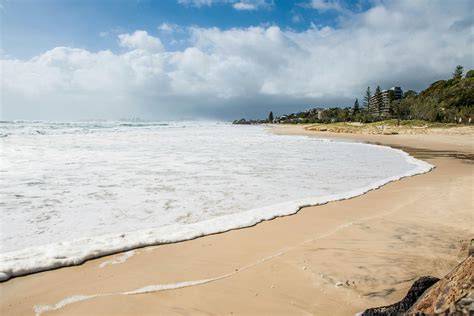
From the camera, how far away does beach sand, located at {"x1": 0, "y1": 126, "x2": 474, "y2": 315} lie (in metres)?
2.64

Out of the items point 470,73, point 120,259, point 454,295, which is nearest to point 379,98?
point 470,73

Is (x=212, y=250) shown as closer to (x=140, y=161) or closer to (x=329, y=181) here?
(x=329, y=181)

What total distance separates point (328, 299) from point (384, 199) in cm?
450

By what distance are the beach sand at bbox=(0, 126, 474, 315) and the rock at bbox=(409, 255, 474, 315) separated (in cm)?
84

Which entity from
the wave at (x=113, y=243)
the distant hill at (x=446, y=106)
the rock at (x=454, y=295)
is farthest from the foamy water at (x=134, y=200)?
the distant hill at (x=446, y=106)

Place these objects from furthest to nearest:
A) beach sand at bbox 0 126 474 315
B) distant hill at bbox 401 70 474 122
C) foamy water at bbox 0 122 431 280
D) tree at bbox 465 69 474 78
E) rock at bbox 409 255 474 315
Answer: tree at bbox 465 69 474 78, distant hill at bbox 401 70 474 122, foamy water at bbox 0 122 431 280, beach sand at bbox 0 126 474 315, rock at bbox 409 255 474 315

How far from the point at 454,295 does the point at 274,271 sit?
1847 millimetres

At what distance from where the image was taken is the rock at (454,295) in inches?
58.0

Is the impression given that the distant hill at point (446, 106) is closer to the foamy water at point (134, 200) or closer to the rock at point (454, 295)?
the foamy water at point (134, 200)

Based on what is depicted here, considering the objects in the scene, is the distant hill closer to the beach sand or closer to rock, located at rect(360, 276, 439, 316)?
the beach sand

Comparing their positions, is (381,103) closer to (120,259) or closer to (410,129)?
(410,129)

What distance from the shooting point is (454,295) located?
1.60m

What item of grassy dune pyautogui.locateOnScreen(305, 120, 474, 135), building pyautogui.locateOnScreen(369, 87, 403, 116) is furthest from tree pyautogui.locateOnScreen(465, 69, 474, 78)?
grassy dune pyautogui.locateOnScreen(305, 120, 474, 135)

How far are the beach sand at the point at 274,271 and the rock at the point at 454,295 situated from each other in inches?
33.1
